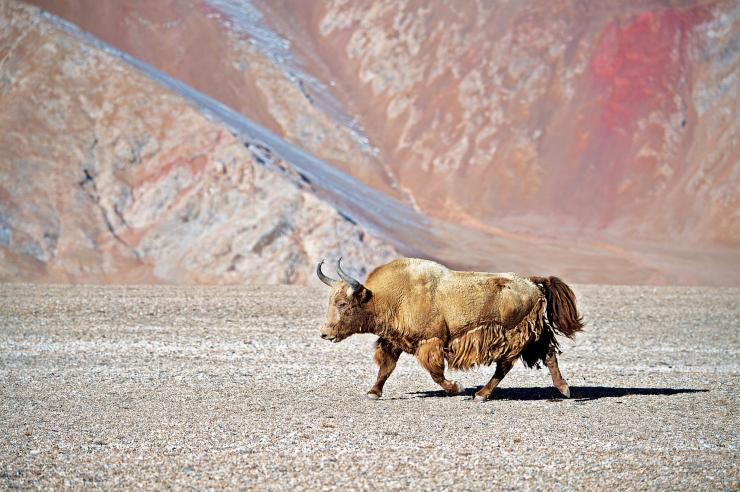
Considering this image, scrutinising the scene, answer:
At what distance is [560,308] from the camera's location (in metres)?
12.6

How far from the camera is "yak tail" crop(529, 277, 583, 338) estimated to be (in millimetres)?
12609

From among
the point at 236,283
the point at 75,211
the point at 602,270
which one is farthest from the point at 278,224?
the point at 602,270

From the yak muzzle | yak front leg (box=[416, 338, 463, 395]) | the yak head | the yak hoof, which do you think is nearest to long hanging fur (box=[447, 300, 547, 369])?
yak front leg (box=[416, 338, 463, 395])

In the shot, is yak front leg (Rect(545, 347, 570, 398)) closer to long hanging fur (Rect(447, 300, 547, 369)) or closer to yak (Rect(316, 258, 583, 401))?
yak (Rect(316, 258, 583, 401))

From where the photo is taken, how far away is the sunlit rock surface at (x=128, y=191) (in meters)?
32.9

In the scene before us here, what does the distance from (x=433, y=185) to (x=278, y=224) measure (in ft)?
65.7

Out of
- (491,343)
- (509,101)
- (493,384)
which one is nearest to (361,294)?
(491,343)

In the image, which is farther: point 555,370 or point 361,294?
point 555,370

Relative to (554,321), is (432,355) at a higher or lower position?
lower

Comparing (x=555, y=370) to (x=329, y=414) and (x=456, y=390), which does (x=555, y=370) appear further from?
(x=329, y=414)

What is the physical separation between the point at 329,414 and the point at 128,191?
85.5 ft

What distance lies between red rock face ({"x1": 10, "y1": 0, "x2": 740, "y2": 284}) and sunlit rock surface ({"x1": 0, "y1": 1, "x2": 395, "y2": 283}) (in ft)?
40.9

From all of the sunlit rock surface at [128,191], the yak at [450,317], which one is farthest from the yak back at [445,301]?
the sunlit rock surface at [128,191]

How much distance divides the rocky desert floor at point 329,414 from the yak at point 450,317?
0.61 metres
